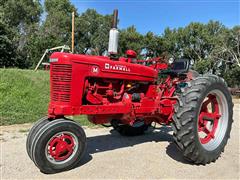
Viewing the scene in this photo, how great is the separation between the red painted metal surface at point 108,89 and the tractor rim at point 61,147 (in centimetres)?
33

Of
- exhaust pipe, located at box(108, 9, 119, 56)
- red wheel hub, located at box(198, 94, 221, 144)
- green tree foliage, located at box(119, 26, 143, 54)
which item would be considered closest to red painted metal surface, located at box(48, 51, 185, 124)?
exhaust pipe, located at box(108, 9, 119, 56)

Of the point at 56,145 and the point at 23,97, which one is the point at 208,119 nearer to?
the point at 56,145

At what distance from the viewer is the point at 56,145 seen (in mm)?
4320

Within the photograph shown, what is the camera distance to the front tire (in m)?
4.73

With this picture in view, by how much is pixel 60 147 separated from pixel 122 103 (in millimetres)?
1290

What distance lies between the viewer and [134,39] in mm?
39594

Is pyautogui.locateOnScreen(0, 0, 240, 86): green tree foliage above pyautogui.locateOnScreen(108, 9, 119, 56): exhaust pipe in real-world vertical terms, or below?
above

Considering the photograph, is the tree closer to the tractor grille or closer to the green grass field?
the green grass field

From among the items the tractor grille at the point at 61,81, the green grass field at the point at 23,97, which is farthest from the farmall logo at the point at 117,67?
the green grass field at the point at 23,97

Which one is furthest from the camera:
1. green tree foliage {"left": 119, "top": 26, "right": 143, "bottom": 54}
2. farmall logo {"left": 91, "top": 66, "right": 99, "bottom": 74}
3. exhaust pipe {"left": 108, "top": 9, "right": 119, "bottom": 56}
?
green tree foliage {"left": 119, "top": 26, "right": 143, "bottom": 54}

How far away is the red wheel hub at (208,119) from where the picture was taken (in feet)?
18.0

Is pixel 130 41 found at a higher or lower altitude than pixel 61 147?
higher

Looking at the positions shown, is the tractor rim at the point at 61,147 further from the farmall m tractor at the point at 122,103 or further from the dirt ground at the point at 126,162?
the dirt ground at the point at 126,162

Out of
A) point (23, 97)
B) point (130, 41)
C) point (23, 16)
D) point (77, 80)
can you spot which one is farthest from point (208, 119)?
point (23, 16)
